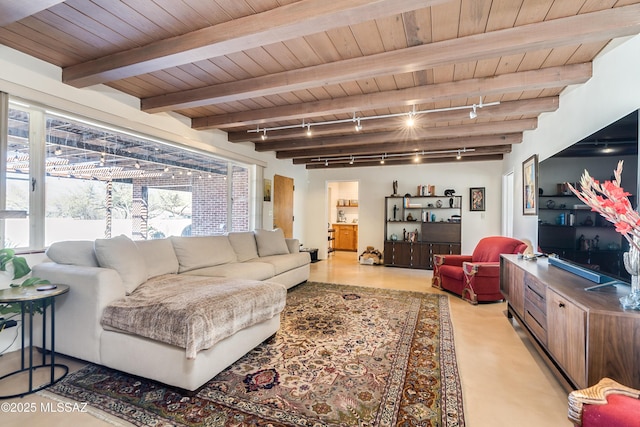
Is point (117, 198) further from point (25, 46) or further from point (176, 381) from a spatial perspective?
point (176, 381)

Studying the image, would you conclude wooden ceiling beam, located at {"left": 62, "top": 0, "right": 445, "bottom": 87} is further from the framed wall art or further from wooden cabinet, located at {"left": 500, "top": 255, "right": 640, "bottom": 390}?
the framed wall art

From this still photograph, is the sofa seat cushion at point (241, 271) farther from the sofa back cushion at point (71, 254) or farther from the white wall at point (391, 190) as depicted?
the white wall at point (391, 190)

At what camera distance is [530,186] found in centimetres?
402

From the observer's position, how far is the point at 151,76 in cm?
279

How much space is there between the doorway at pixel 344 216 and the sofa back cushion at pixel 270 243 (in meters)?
4.47

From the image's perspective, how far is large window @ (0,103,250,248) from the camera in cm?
251

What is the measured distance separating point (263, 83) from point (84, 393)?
8.85ft

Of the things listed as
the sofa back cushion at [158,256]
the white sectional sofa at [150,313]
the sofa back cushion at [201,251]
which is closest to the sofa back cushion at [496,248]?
the white sectional sofa at [150,313]

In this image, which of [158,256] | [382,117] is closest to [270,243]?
[158,256]

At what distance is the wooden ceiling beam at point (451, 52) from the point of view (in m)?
1.80

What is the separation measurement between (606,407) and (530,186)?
362 centimetres

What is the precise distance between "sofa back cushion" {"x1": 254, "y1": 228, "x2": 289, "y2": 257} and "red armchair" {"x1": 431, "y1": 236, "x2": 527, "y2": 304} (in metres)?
2.52

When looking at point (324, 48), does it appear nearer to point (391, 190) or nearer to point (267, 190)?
point (267, 190)

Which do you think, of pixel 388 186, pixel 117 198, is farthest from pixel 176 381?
pixel 388 186
